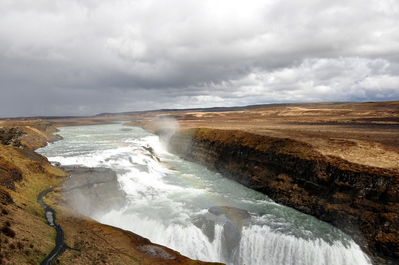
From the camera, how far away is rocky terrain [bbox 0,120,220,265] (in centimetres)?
1274

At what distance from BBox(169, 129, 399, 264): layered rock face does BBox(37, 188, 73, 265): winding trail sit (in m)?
23.8

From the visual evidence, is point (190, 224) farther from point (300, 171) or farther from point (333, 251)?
point (300, 171)

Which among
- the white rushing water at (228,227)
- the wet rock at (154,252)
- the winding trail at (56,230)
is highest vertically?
the winding trail at (56,230)

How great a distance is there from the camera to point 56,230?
54.7 ft

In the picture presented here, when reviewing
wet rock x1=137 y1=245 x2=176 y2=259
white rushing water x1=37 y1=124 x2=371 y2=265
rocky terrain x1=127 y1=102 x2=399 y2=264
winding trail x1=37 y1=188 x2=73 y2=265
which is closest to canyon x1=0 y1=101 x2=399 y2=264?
rocky terrain x1=127 y1=102 x2=399 y2=264

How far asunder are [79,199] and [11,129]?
26630 mm

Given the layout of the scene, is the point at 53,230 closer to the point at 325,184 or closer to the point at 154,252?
the point at 154,252

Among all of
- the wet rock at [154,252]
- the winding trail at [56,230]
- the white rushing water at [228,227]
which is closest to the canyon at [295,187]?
the wet rock at [154,252]

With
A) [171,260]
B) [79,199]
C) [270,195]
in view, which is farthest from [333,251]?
[79,199]

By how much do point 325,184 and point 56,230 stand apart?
88.6 feet

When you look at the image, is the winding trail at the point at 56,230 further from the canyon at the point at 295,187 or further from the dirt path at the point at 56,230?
the canyon at the point at 295,187

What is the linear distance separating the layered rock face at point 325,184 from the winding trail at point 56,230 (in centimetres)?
2380

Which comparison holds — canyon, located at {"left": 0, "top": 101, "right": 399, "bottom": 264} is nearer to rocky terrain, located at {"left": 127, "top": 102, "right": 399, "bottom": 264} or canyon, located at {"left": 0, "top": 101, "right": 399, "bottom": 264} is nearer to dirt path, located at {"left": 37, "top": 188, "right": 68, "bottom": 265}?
rocky terrain, located at {"left": 127, "top": 102, "right": 399, "bottom": 264}

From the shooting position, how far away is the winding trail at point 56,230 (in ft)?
41.8
